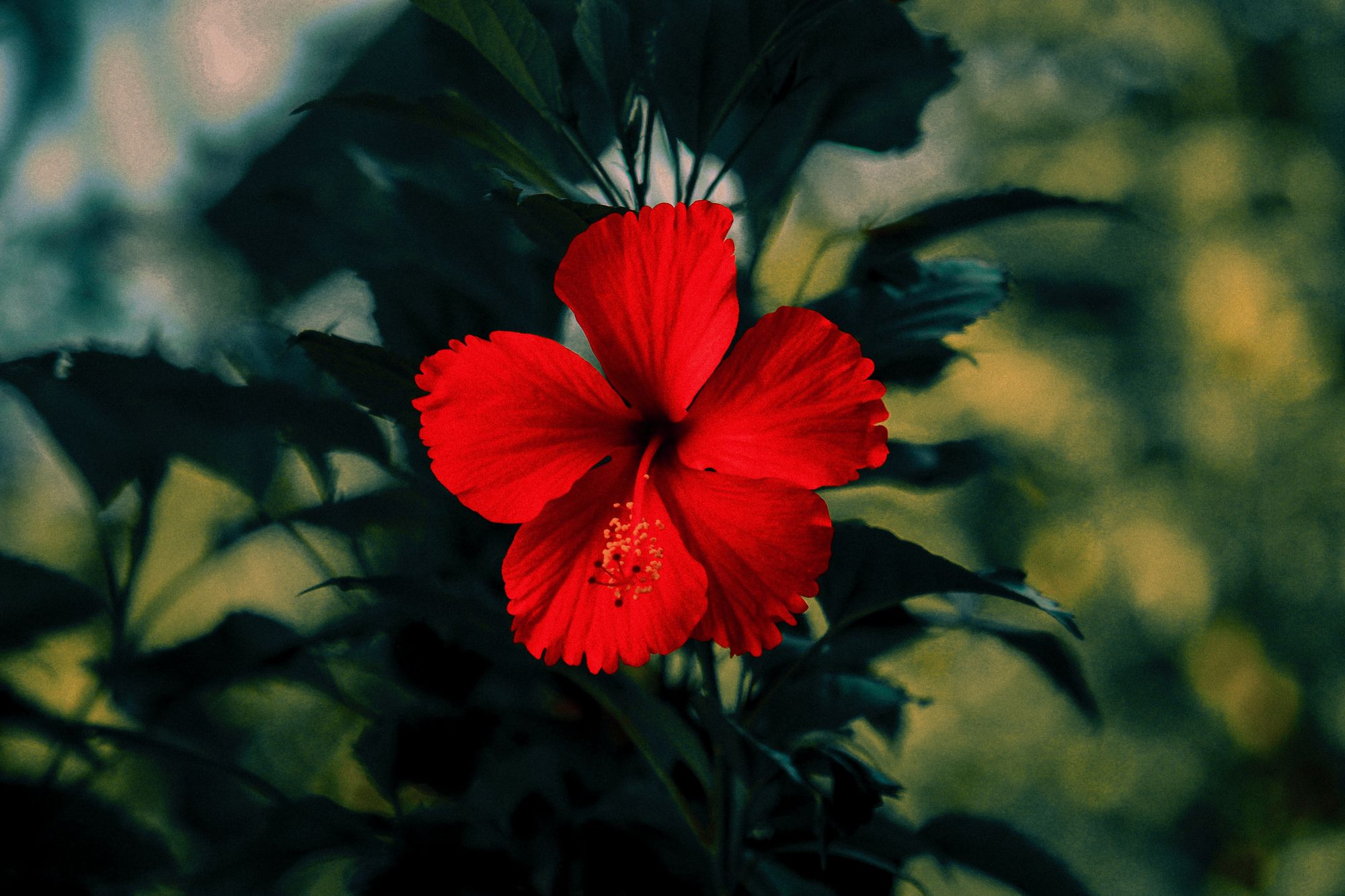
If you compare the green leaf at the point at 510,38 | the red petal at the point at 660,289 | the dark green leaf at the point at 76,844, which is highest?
the green leaf at the point at 510,38

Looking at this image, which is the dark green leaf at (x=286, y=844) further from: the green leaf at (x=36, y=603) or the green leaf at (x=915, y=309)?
the green leaf at (x=915, y=309)

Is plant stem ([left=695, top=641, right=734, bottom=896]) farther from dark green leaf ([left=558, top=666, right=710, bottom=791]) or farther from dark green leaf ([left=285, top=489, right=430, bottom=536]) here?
dark green leaf ([left=285, top=489, right=430, bottom=536])

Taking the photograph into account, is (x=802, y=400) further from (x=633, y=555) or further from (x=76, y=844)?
(x=76, y=844)

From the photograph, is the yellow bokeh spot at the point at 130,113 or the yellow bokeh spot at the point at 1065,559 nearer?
the yellow bokeh spot at the point at 130,113

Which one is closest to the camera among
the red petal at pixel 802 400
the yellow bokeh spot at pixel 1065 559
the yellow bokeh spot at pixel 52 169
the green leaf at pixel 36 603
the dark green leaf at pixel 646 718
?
the red petal at pixel 802 400

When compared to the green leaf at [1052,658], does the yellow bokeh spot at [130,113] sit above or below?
above

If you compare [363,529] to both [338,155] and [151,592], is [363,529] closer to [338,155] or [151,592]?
[338,155]

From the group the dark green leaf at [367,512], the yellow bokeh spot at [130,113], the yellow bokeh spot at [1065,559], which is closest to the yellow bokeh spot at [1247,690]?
the yellow bokeh spot at [1065,559]
